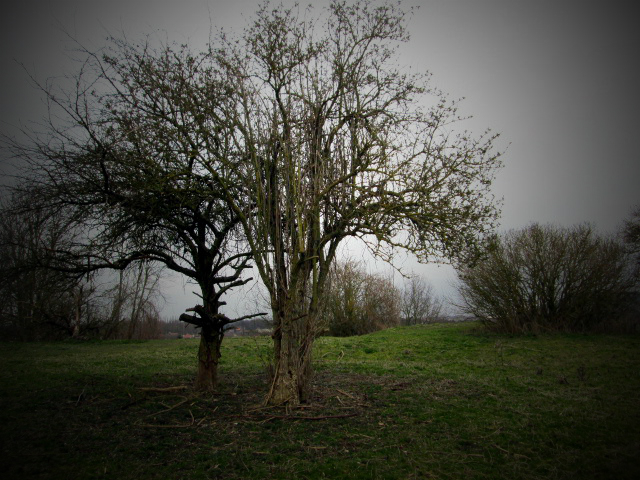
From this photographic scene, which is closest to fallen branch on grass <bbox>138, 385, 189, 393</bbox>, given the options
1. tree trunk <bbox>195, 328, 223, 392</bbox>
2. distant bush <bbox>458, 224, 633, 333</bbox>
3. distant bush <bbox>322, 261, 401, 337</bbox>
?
tree trunk <bbox>195, 328, 223, 392</bbox>

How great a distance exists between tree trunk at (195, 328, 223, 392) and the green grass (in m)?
0.41

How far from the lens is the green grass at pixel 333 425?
395cm

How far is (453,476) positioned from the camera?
379 centimetres

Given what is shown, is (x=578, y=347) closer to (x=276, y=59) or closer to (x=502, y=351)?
(x=502, y=351)

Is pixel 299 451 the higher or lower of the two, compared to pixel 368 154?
lower

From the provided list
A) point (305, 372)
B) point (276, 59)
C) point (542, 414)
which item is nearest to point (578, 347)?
point (542, 414)

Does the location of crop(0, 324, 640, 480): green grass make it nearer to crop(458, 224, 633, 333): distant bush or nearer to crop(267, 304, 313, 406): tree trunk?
crop(267, 304, 313, 406): tree trunk

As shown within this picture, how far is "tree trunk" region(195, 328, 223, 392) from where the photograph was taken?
24.1ft

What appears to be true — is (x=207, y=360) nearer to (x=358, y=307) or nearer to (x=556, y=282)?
Answer: (x=556, y=282)

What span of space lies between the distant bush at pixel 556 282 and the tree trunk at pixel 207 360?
39.8 feet

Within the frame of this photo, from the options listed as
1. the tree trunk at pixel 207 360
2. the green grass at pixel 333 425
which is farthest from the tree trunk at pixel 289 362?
the tree trunk at pixel 207 360

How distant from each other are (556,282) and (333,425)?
15179 mm

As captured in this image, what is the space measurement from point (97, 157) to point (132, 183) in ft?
2.79

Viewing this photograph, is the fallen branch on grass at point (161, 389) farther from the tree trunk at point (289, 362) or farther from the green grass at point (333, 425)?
the tree trunk at point (289, 362)
